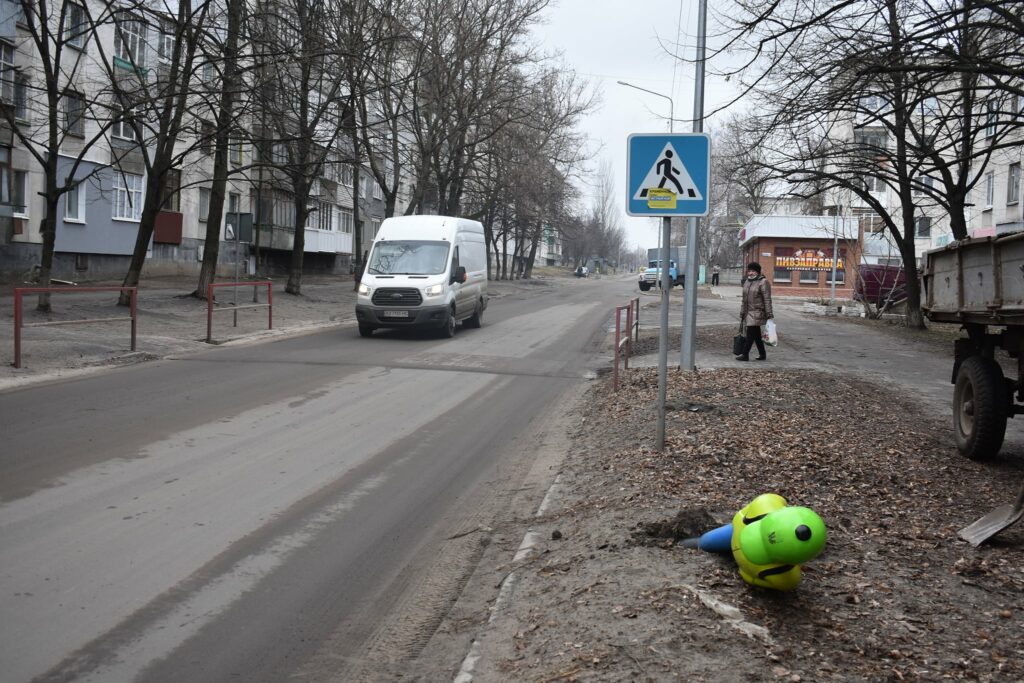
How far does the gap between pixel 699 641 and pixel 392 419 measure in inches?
272

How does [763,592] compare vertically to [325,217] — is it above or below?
below

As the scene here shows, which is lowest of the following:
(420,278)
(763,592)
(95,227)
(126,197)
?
(763,592)

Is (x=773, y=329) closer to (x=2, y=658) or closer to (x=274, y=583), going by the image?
(x=274, y=583)

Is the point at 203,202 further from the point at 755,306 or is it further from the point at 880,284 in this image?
the point at 755,306

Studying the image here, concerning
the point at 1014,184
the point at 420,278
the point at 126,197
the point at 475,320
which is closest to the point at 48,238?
the point at 420,278

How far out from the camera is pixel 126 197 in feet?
114

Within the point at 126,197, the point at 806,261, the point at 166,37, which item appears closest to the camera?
the point at 166,37

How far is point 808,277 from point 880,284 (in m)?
22.3

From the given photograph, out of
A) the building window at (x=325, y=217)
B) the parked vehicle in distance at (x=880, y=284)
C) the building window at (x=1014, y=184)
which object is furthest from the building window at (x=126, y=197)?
the building window at (x=1014, y=184)

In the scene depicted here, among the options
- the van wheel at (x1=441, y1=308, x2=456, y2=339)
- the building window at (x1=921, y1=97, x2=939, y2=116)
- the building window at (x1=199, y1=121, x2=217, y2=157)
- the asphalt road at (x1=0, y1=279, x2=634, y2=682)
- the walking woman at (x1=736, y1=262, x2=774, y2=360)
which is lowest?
the asphalt road at (x1=0, y1=279, x2=634, y2=682)

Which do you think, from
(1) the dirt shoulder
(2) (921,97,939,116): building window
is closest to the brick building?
(2) (921,97,939,116): building window

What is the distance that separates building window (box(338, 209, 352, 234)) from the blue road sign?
48.0m

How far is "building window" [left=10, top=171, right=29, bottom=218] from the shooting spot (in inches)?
1150

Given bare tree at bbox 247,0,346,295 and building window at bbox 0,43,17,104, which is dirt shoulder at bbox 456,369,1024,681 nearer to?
bare tree at bbox 247,0,346,295
